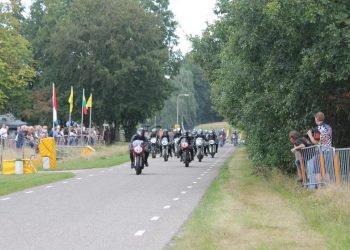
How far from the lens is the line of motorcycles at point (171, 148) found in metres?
25.1

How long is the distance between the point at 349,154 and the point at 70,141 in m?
28.9

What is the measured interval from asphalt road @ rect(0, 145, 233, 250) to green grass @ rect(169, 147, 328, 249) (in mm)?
361

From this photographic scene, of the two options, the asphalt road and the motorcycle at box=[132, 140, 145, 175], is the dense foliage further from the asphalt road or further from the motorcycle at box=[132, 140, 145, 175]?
the motorcycle at box=[132, 140, 145, 175]

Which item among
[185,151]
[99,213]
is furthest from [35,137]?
[99,213]

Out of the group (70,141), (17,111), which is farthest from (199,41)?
(17,111)

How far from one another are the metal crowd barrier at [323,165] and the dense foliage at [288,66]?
1.65m

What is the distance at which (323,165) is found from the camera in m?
15.6

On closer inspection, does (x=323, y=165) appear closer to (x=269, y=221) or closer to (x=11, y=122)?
(x=269, y=221)

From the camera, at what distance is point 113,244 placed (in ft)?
32.9

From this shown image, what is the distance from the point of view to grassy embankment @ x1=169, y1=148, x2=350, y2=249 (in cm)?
988

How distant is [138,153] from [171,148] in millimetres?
13687

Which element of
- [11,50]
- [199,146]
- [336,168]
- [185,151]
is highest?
[11,50]

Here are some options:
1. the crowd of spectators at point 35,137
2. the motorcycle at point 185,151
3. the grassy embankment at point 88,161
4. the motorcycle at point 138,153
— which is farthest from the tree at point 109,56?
the motorcycle at point 138,153

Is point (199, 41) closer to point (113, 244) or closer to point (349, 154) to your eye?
point (349, 154)
